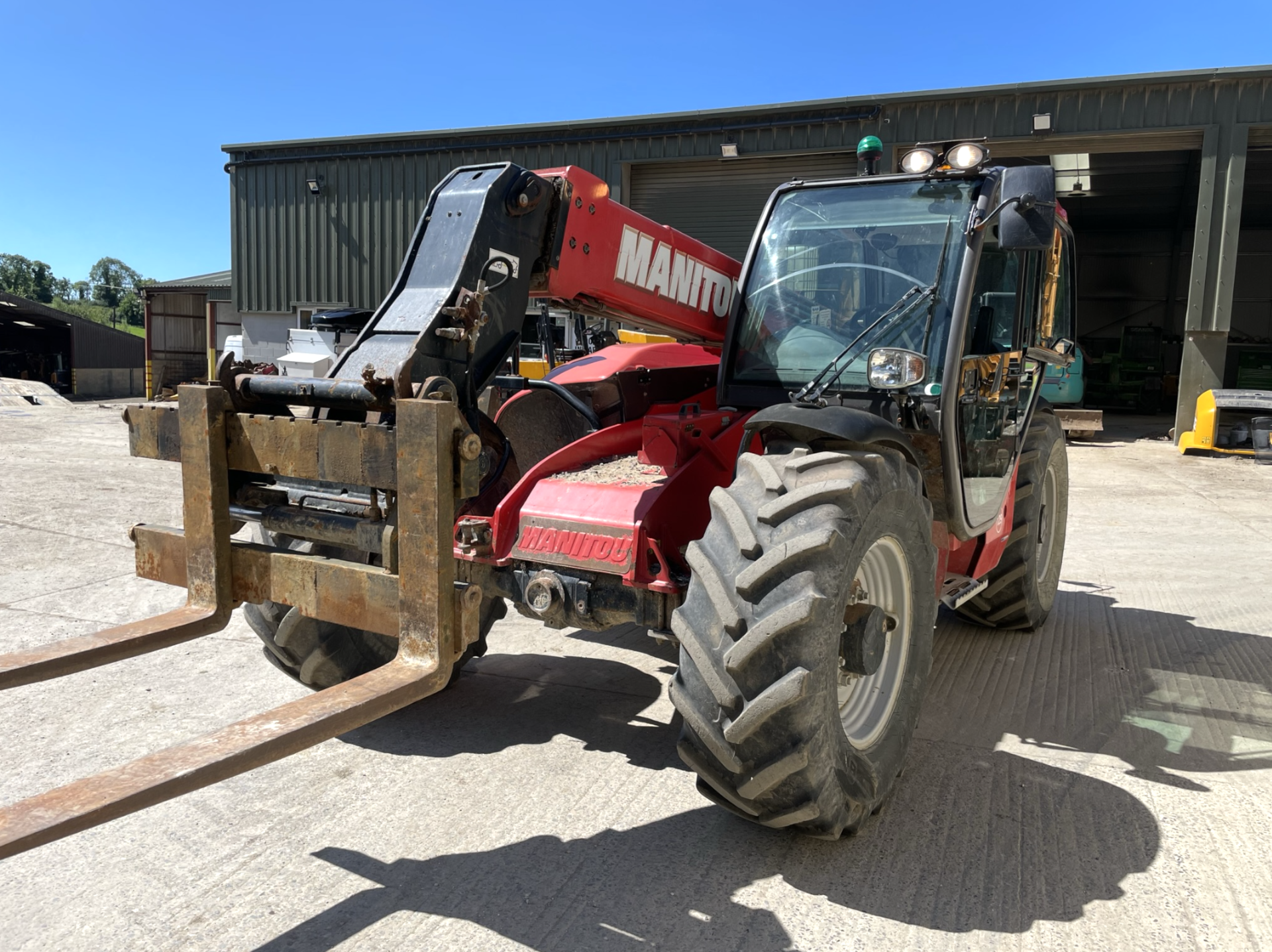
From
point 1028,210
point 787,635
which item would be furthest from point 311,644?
point 1028,210

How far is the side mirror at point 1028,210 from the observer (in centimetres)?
349

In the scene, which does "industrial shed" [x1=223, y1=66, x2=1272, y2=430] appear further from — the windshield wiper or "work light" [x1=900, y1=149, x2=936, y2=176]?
the windshield wiper

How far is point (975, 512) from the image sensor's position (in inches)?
170

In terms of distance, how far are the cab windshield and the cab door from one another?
20 centimetres

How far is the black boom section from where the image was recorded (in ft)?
10.3

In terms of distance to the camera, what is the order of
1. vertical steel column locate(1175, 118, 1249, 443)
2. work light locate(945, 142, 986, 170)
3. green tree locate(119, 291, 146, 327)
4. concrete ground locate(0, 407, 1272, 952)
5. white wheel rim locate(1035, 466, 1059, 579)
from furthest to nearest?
green tree locate(119, 291, 146, 327)
vertical steel column locate(1175, 118, 1249, 443)
white wheel rim locate(1035, 466, 1059, 579)
work light locate(945, 142, 986, 170)
concrete ground locate(0, 407, 1272, 952)

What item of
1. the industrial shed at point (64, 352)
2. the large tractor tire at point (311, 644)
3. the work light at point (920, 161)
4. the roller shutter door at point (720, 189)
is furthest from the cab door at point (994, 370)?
the industrial shed at point (64, 352)

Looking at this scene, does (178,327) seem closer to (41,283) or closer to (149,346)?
(149,346)

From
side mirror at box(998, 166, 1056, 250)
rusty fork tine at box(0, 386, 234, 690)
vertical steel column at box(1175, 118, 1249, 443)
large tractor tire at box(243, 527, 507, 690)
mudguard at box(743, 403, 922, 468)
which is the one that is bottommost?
large tractor tire at box(243, 527, 507, 690)

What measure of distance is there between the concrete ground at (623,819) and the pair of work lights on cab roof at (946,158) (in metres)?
2.48

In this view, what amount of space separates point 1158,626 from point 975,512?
8.53ft

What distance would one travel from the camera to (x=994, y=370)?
4.30 meters

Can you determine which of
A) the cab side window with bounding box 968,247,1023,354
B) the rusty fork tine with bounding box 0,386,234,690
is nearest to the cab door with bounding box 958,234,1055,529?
the cab side window with bounding box 968,247,1023,354

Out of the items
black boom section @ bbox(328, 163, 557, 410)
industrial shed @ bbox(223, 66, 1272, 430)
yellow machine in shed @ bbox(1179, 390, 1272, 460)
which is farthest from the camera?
industrial shed @ bbox(223, 66, 1272, 430)
